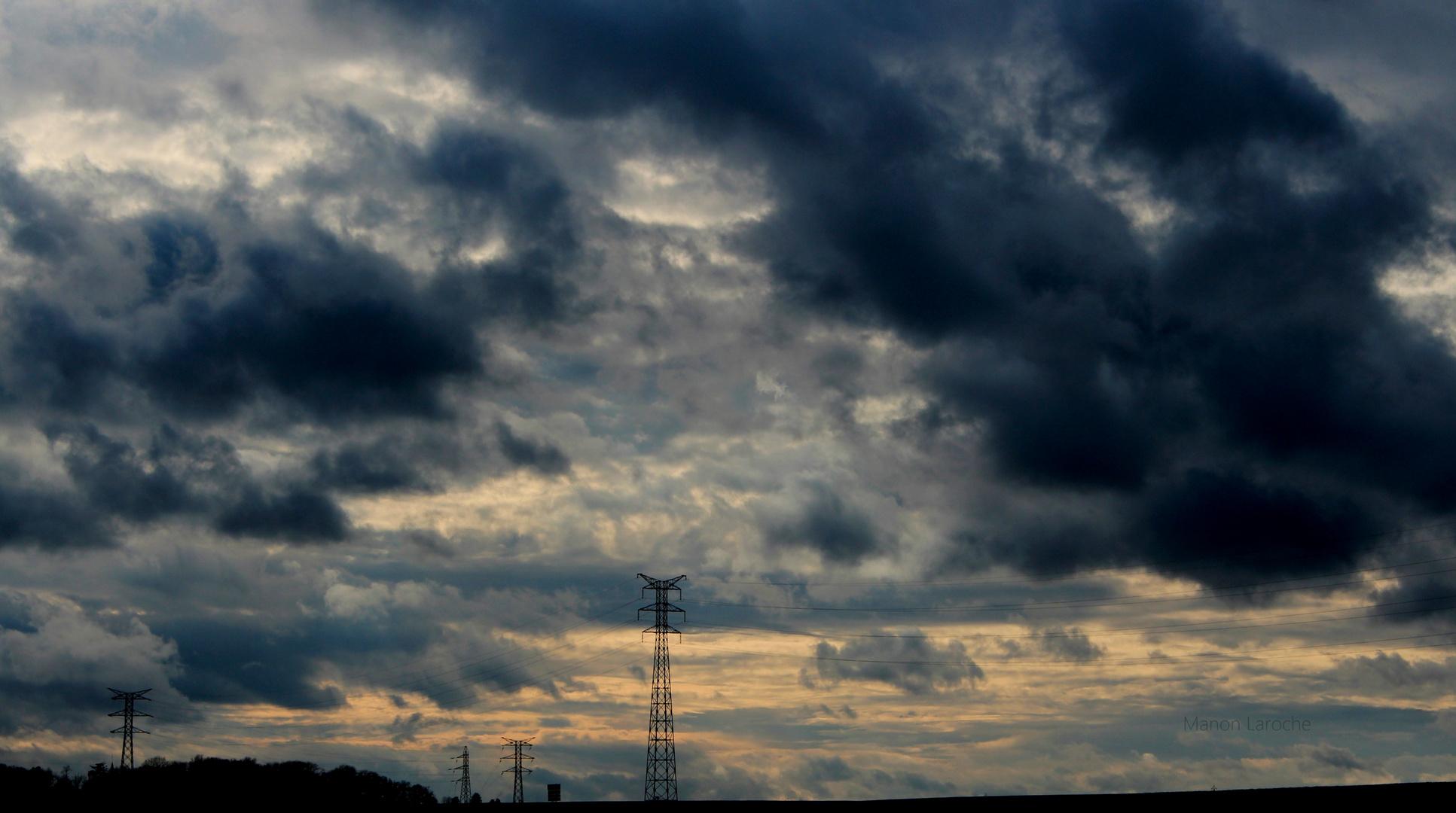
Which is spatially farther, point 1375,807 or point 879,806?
point 879,806

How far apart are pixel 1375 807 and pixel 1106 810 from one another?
1989cm

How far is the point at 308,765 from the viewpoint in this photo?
182625 mm

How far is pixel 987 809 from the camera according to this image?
3912 inches

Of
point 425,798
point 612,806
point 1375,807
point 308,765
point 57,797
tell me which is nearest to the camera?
point 1375,807

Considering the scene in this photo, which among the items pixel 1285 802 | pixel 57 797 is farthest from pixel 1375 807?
pixel 57 797

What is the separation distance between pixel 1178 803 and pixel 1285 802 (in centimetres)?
767

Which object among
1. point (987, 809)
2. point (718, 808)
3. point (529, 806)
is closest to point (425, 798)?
point (529, 806)

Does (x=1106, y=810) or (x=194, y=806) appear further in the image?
(x=194, y=806)

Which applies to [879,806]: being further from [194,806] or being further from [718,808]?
[194,806]

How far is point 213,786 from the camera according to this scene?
149500 millimetres

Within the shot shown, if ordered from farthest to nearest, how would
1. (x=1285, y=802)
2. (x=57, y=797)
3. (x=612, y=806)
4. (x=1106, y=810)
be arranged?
1. (x=57, y=797)
2. (x=612, y=806)
3. (x=1106, y=810)
4. (x=1285, y=802)

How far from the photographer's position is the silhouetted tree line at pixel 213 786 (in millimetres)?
137750

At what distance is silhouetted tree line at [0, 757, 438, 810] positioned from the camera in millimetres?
137750

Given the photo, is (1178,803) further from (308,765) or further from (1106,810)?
(308,765)
